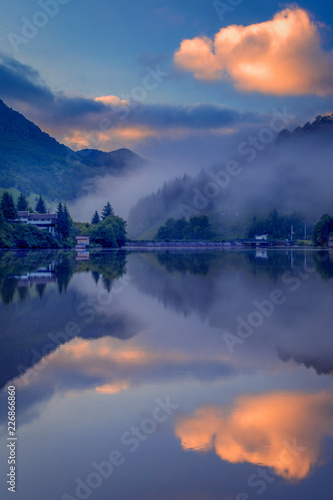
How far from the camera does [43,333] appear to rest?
52.9 feet

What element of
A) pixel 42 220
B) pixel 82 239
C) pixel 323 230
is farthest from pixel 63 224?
pixel 323 230

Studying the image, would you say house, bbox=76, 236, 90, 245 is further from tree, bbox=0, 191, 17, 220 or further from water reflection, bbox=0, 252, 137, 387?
water reflection, bbox=0, 252, 137, 387

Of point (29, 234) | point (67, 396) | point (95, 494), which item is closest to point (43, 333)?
point (67, 396)

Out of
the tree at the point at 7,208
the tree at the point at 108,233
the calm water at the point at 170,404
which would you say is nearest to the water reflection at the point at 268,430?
the calm water at the point at 170,404

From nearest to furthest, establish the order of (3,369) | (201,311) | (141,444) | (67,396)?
(141,444) → (67,396) → (3,369) → (201,311)

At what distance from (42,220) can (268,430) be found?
150179mm

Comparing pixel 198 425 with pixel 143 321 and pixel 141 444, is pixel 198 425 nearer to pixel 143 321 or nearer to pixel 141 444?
pixel 141 444

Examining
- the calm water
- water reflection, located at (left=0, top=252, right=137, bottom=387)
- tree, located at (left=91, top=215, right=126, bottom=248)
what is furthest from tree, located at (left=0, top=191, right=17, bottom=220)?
the calm water

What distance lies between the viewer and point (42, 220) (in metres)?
152

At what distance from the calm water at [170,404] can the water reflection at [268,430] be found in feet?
0.08

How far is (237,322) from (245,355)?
Answer: 4750mm

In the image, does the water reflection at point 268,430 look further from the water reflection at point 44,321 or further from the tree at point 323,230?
the tree at point 323,230

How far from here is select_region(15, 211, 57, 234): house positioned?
148125 millimetres

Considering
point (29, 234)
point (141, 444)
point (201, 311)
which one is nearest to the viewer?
point (141, 444)
